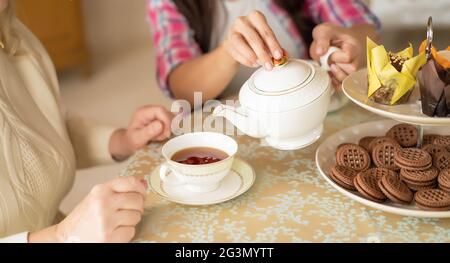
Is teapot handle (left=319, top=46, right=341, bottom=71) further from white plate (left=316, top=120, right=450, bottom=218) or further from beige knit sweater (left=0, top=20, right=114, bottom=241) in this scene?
beige knit sweater (left=0, top=20, right=114, bottom=241)

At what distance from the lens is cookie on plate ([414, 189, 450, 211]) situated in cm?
89

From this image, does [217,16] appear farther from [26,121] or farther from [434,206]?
[434,206]

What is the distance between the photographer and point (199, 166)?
95cm

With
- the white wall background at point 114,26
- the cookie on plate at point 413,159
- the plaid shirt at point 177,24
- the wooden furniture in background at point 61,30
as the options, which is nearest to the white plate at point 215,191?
the cookie on plate at point 413,159

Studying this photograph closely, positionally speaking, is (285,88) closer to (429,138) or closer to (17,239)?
(429,138)

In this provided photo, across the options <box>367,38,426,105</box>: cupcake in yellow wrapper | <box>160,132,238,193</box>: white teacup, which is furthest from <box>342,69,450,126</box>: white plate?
<box>160,132,238,193</box>: white teacup

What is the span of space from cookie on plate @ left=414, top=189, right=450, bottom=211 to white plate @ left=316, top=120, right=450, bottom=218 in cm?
1

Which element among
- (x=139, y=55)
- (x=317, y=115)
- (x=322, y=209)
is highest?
(x=317, y=115)

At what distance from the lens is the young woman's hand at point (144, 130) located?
1.22 metres

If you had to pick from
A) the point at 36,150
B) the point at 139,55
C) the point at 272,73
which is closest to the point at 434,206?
the point at 272,73

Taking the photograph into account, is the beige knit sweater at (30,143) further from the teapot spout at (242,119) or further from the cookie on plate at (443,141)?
the cookie on plate at (443,141)

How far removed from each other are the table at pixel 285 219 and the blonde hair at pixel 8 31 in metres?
0.43
